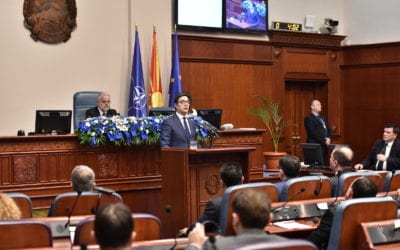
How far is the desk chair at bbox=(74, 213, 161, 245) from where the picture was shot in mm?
3052

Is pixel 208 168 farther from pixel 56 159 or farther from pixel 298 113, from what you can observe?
pixel 298 113

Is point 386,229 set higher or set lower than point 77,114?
lower

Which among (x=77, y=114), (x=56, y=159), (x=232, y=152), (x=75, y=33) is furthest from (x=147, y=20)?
(x=232, y=152)

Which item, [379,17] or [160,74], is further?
[379,17]

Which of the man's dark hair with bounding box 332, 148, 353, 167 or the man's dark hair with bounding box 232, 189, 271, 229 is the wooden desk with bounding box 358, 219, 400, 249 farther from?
the man's dark hair with bounding box 332, 148, 353, 167

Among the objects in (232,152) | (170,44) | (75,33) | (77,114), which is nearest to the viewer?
(232,152)

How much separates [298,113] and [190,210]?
7523 millimetres

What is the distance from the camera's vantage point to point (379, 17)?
11.9m

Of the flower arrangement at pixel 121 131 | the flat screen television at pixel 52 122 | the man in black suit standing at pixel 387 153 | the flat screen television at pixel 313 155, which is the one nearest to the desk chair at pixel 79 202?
the flower arrangement at pixel 121 131

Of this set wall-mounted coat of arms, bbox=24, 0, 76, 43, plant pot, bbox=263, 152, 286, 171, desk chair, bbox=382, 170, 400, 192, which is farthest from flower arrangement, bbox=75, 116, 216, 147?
plant pot, bbox=263, 152, 286, 171

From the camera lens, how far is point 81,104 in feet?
27.2

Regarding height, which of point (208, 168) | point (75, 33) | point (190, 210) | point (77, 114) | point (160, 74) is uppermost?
point (75, 33)

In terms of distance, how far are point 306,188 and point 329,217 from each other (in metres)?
0.87

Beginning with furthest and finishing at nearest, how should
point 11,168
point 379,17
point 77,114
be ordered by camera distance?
point 379,17
point 77,114
point 11,168
